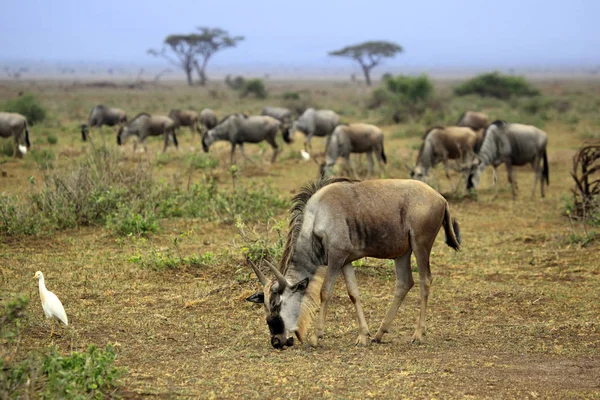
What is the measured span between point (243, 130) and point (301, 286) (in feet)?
46.7

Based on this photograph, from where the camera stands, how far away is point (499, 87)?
151ft

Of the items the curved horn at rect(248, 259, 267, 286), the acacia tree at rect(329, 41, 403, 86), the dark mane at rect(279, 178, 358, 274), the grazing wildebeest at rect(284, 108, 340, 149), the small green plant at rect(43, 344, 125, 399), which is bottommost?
the grazing wildebeest at rect(284, 108, 340, 149)

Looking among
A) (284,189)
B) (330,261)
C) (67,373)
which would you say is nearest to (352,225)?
(330,261)

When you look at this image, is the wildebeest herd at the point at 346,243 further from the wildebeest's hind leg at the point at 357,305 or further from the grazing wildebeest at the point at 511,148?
the grazing wildebeest at the point at 511,148

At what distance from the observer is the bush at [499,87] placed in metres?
45.5

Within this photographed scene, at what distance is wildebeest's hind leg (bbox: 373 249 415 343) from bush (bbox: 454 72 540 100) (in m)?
40.0

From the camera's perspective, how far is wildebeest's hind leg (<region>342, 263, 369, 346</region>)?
6527mm

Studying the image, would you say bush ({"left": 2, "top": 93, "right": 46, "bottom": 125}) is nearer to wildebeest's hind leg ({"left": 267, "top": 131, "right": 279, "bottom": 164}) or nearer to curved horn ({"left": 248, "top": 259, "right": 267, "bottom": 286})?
wildebeest's hind leg ({"left": 267, "top": 131, "right": 279, "bottom": 164})

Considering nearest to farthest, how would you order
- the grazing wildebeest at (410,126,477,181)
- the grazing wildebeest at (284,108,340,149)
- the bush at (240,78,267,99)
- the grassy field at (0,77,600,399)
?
the grassy field at (0,77,600,399), the grazing wildebeest at (410,126,477,181), the grazing wildebeest at (284,108,340,149), the bush at (240,78,267,99)

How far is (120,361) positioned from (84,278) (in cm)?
278

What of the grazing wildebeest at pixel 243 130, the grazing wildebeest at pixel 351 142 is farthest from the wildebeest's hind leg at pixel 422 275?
the grazing wildebeest at pixel 243 130

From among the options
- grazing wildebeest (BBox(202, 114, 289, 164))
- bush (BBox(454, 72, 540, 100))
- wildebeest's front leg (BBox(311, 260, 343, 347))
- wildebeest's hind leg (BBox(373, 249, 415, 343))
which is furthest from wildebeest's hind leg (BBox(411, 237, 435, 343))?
bush (BBox(454, 72, 540, 100))

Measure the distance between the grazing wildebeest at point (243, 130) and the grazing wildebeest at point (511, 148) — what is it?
20.7 feet

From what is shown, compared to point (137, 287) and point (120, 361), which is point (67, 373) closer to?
point (120, 361)
